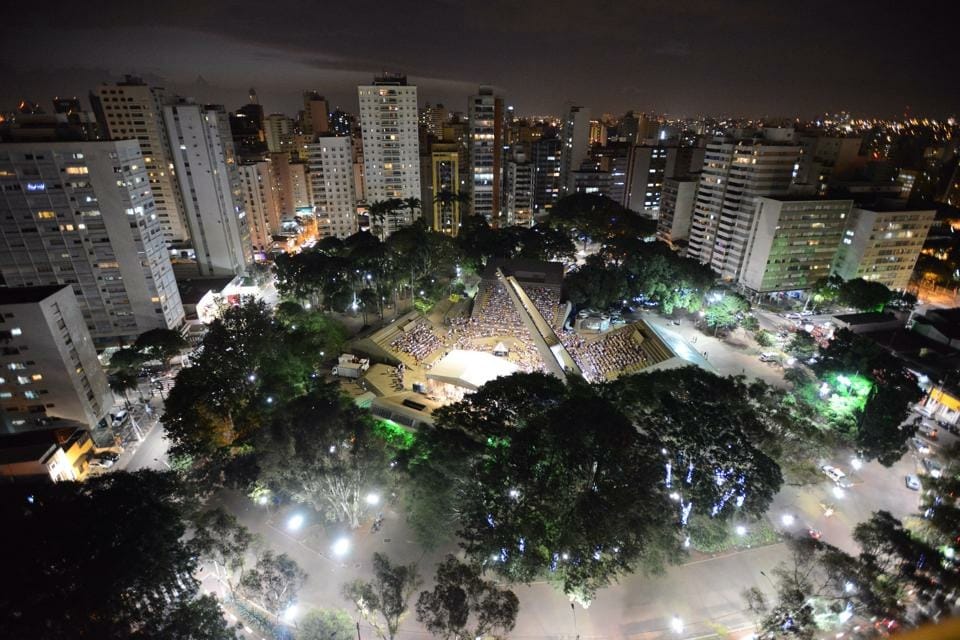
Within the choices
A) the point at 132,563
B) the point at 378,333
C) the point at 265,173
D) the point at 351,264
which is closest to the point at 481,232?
the point at 351,264

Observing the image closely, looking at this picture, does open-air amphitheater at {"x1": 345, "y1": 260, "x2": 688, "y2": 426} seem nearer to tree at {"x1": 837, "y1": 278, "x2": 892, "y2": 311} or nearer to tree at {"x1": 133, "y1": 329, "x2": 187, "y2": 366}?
tree at {"x1": 133, "y1": 329, "x2": 187, "y2": 366}

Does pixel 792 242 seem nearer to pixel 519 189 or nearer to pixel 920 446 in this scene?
pixel 920 446

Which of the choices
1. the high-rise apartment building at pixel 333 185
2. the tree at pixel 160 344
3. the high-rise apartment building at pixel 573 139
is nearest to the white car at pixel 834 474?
the tree at pixel 160 344

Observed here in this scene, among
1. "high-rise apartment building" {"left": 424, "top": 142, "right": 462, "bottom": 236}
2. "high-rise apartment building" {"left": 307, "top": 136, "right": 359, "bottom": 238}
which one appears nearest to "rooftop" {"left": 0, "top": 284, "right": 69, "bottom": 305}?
"high-rise apartment building" {"left": 307, "top": 136, "right": 359, "bottom": 238}

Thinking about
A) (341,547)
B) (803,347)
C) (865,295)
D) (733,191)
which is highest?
(733,191)

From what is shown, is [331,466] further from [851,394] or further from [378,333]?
[851,394]

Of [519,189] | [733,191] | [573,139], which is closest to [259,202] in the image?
[519,189]

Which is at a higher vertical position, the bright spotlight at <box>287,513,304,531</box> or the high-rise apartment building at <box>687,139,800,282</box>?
the high-rise apartment building at <box>687,139,800,282</box>
